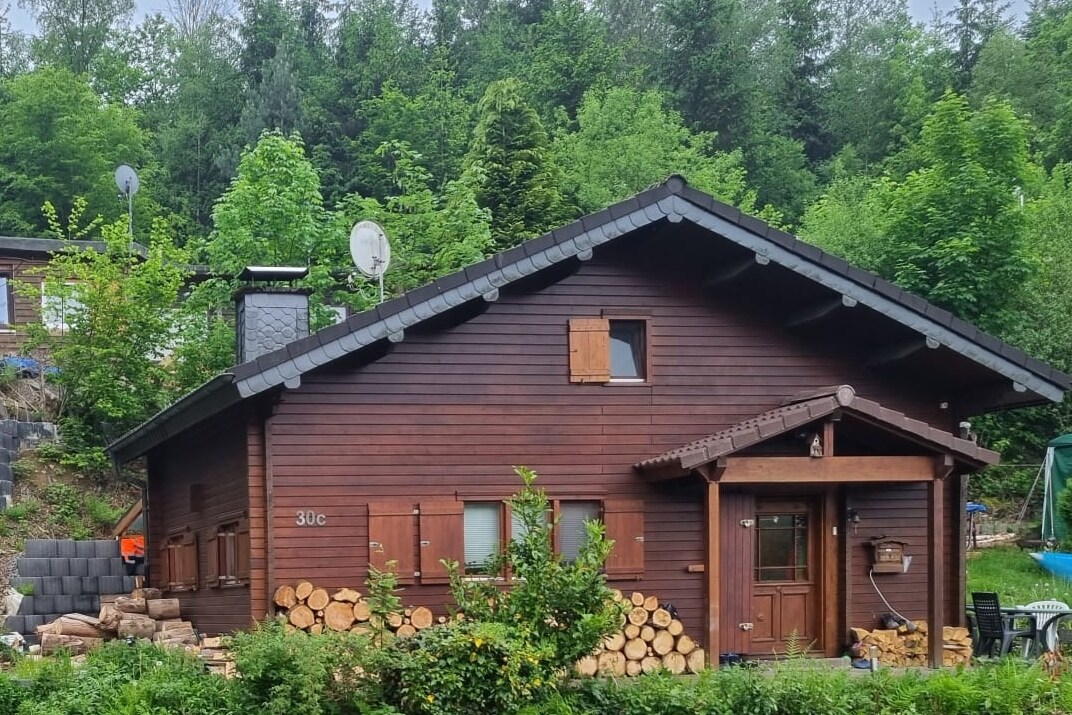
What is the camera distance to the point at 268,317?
16297 mm

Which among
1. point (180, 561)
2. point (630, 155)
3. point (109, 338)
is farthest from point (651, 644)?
point (630, 155)

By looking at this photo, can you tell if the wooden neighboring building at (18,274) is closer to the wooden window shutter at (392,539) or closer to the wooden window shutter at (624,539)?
the wooden window shutter at (392,539)

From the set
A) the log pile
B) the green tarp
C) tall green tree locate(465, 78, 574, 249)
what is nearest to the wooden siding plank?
the log pile

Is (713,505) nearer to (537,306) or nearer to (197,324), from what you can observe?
(537,306)

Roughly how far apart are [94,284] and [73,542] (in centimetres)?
575

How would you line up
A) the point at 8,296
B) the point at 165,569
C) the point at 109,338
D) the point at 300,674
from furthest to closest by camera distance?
the point at 8,296
the point at 109,338
the point at 165,569
the point at 300,674

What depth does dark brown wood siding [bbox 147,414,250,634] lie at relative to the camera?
48.2 ft

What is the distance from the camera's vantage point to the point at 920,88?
48656mm

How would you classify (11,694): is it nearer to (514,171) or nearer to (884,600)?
(884,600)

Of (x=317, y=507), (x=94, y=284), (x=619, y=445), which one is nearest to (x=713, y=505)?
(x=619, y=445)

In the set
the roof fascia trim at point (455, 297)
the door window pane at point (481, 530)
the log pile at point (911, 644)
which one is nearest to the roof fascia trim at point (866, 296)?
the roof fascia trim at point (455, 297)

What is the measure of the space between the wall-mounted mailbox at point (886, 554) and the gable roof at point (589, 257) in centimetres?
228

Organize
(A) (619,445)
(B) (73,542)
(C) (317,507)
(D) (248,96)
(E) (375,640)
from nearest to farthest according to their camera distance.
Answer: (E) (375,640) → (C) (317,507) → (A) (619,445) → (B) (73,542) → (D) (248,96)

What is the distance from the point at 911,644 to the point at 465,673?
6595mm
